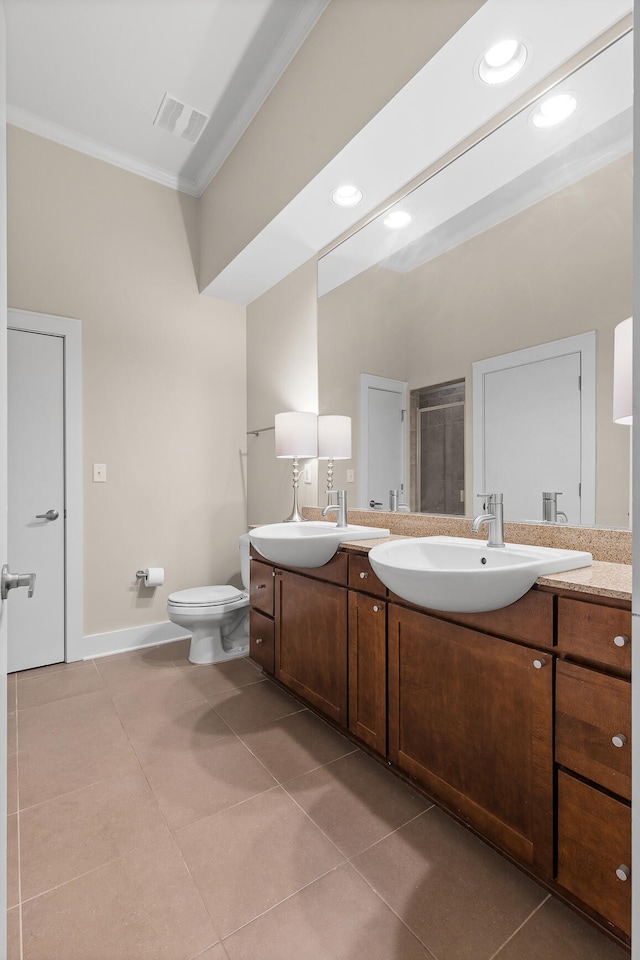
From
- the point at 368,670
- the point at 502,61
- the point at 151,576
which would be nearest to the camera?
the point at 502,61

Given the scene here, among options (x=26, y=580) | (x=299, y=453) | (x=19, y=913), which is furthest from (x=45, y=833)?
(x=299, y=453)

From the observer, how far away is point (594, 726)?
39.8 inches

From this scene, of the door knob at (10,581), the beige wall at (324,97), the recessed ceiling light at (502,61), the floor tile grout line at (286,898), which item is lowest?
the floor tile grout line at (286,898)

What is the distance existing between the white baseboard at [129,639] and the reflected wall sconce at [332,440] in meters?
1.38

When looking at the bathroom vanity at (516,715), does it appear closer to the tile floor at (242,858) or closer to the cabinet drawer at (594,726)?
the cabinet drawer at (594,726)

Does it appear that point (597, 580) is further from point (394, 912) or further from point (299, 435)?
point (299, 435)

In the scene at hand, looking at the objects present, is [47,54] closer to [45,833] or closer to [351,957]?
[45,833]

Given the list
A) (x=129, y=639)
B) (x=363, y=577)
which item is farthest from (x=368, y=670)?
(x=129, y=639)

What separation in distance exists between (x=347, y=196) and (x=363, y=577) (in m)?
1.77

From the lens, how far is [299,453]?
2625mm

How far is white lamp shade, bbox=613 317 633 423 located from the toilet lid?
6.82ft

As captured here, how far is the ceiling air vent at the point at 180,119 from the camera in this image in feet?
8.09

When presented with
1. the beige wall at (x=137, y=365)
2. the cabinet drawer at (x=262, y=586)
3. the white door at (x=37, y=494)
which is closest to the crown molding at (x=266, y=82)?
the beige wall at (x=137, y=365)

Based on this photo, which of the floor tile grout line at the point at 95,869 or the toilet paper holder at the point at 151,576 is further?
the toilet paper holder at the point at 151,576
